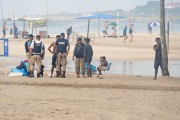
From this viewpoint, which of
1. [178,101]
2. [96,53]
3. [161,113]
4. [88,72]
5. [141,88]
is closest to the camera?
[161,113]

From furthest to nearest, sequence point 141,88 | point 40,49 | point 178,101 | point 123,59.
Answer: point 123,59
point 40,49
point 141,88
point 178,101

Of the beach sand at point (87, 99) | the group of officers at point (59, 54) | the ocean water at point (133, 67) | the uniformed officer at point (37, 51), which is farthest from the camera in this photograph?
the ocean water at point (133, 67)

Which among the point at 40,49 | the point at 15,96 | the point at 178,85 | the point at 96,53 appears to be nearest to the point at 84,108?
the point at 15,96

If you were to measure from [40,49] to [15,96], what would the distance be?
151 inches

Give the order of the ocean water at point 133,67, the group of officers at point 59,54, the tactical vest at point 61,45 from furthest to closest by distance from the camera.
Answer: the ocean water at point 133,67 < the tactical vest at point 61,45 < the group of officers at point 59,54

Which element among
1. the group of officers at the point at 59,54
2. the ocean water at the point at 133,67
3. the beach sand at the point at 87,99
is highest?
the group of officers at the point at 59,54

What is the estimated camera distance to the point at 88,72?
15.8 metres

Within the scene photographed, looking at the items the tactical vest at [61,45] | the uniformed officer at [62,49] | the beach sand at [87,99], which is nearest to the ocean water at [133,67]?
the uniformed officer at [62,49]

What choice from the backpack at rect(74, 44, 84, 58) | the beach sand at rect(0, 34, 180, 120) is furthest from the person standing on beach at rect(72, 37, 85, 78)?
the beach sand at rect(0, 34, 180, 120)

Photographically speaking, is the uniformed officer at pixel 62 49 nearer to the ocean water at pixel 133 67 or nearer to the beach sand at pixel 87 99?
the beach sand at pixel 87 99

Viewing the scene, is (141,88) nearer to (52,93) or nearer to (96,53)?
(52,93)

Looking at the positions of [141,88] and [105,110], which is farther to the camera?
[141,88]

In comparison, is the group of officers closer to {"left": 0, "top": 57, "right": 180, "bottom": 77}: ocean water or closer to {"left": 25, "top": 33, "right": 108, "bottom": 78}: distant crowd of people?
{"left": 25, "top": 33, "right": 108, "bottom": 78}: distant crowd of people

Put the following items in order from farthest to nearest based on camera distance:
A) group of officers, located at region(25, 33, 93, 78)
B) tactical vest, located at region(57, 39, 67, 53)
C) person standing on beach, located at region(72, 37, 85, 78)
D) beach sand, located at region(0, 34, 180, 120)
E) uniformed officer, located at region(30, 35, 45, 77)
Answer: person standing on beach, located at region(72, 37, 85, 78), tactical vest, located at region(57, 39, 67, 53), group of officers, located at region(25, 33, 93, 78), uniformed officer, located at region(30, 35, 45, 77), beach sand, located at region(0, 34, 180, 120)
